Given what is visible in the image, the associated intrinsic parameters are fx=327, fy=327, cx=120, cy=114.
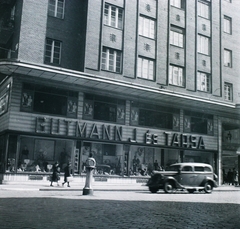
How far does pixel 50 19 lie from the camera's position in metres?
20.9

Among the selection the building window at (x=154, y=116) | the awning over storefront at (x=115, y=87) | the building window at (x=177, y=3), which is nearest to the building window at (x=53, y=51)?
the awning over storefront at (x=115, y=87)

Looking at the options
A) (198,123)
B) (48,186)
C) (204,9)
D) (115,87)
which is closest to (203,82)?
(198,123)

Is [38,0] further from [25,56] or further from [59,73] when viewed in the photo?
[59,73]

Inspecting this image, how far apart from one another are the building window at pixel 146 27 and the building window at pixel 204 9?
4.79 m

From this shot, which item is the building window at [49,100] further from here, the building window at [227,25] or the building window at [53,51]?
the building window at [227,25]

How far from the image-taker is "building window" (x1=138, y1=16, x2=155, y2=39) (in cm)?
2419

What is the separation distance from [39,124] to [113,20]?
920 centimetres

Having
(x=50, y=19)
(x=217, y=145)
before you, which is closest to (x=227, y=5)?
(x=217, y=145)

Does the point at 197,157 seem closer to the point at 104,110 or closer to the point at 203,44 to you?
the point at 104,110

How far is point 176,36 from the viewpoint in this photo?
2597 cm

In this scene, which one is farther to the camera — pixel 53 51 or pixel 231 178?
pixel 231 178

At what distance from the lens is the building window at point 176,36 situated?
2573 centimetres

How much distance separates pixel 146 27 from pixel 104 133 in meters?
8.86

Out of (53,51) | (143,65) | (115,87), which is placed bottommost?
(115,87)
